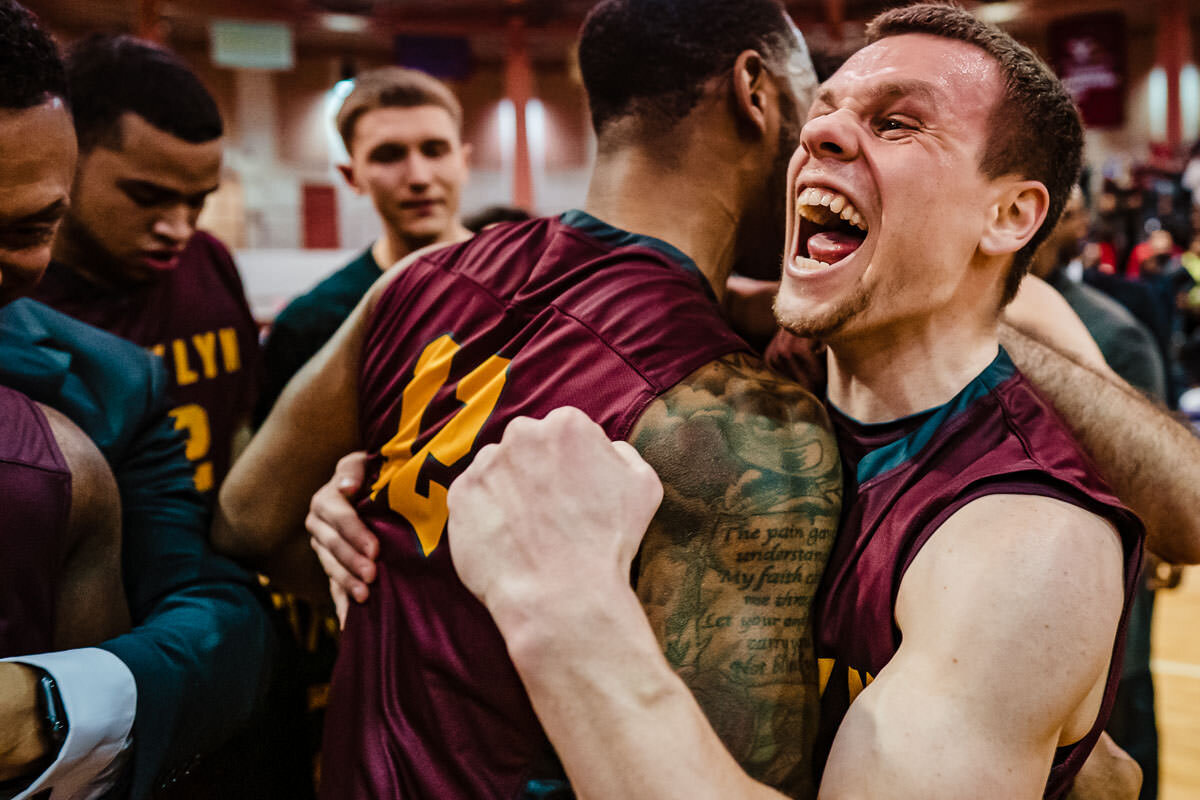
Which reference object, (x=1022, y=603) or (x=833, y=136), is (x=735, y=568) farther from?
(x=833, y=136)

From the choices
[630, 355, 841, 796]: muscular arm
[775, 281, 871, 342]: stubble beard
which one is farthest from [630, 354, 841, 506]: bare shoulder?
[775, 281, 871, 342]: stubble beard

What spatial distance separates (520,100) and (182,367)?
13181 mm

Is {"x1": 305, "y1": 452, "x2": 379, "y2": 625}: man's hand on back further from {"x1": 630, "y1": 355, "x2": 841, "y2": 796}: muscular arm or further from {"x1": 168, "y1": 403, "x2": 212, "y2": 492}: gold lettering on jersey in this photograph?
{"x1": 168, "y1": 403, "x2": 212, "y2": 492}: gold lettering on jersey

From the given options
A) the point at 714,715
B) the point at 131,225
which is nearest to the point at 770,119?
the point at 714,715

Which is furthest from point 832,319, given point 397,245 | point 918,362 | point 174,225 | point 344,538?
point 397,245

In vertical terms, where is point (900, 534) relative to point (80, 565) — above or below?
above

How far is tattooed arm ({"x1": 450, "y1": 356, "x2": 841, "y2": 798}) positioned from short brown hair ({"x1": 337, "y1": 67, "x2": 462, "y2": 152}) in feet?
7.69

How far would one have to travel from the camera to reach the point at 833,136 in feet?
4.54

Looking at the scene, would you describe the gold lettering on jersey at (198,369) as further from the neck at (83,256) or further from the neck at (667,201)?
the neck at (667,201)

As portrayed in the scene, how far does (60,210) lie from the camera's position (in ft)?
4.43

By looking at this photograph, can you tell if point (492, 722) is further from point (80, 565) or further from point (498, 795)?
point (80, 565)

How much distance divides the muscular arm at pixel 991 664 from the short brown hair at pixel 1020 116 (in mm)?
534

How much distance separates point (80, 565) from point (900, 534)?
1207mm

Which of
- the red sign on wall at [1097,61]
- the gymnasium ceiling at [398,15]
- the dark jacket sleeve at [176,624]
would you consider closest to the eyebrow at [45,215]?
the dark jacket sleeve at [176,624]
